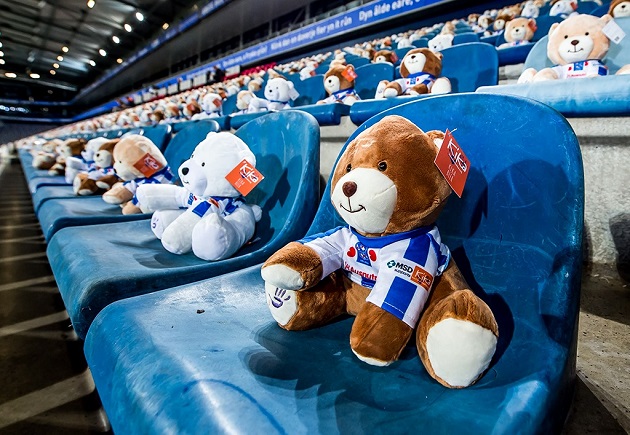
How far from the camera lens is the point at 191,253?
1045 millimetres

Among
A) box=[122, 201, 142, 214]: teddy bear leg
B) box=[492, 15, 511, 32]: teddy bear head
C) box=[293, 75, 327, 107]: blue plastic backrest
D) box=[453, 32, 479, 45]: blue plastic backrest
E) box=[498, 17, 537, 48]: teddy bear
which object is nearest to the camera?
box=[122, 201, 142, 214]: teddy bear leg

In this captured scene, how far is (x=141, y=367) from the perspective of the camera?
47cm

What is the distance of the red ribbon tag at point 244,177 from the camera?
923mm

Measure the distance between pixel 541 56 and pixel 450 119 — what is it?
65.5 inches

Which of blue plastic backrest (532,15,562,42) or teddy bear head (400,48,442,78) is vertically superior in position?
blue plastic backrest (532,15,562,42)

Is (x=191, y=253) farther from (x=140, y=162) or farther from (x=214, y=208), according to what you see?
(x=140, y=162)

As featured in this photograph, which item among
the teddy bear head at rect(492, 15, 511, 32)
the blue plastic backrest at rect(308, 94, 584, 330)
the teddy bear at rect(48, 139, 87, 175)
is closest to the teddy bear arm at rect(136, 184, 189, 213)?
the blue plastic backrest at rect(308, 94, 584, 330)

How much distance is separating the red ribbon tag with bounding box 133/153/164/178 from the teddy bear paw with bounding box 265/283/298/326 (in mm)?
1140

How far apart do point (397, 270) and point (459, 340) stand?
0.40 ft

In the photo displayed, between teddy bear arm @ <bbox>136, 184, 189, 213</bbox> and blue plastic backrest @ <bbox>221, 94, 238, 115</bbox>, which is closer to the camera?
teddy bear arm @ <bbox>136, 184, 189, 213</bbox>

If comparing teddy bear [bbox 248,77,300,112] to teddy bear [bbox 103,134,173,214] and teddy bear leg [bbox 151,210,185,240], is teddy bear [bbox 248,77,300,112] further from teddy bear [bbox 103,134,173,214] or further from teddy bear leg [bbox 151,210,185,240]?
teddy bear leg [bbox 151,210,185,240]

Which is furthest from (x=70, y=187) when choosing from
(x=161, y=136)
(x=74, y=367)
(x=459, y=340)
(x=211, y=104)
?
(x=459, y=340)

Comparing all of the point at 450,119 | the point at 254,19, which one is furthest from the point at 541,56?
the point at 254,19

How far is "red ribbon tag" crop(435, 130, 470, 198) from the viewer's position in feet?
1.64
